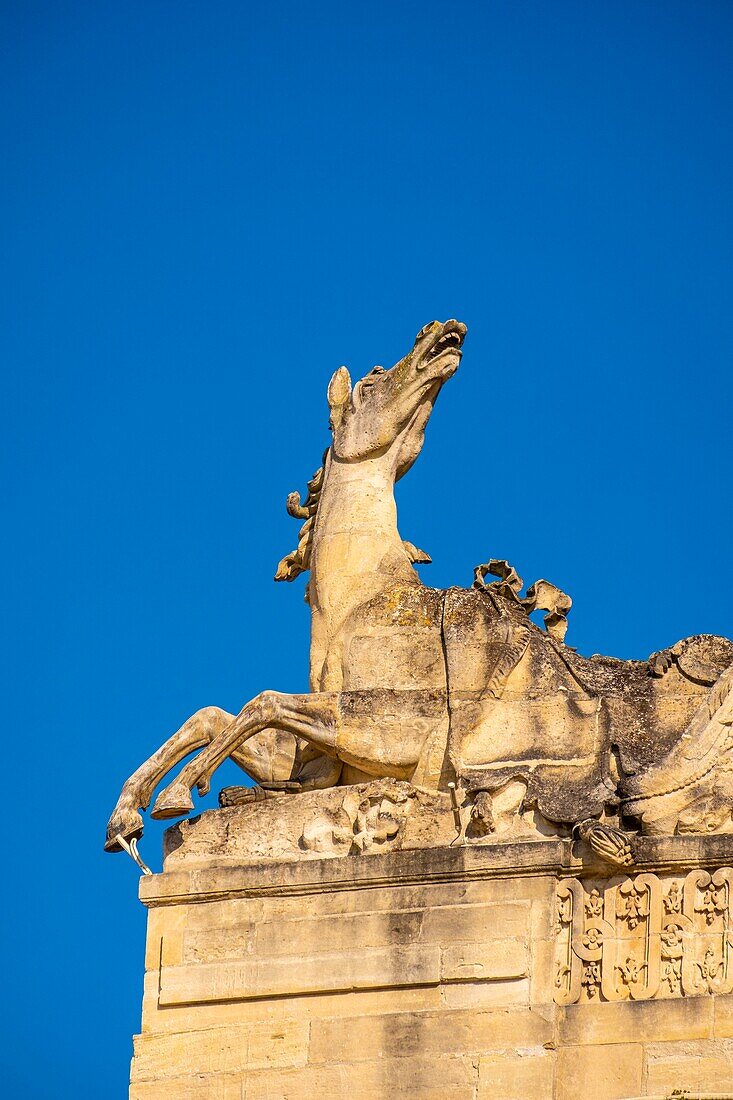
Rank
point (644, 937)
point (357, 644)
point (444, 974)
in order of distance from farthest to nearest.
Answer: point (357, 644) < point (444, 974) < point (644, 937)

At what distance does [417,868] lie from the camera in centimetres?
2533

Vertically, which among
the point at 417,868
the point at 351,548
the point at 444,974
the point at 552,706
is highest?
the point at 351,548

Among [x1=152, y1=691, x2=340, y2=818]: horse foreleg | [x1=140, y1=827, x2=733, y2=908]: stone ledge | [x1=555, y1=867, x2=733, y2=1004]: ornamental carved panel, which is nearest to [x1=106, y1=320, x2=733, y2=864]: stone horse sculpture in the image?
[x1=152, y1=691, x2=340, y2=818]: horse foreleg

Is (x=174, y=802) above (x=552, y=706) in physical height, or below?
below

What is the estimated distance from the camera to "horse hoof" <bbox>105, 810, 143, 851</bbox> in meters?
26.6

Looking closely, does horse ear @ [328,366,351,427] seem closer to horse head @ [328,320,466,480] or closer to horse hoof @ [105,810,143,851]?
horse head @ [328,320,466,480]

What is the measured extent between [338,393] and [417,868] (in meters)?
5.12

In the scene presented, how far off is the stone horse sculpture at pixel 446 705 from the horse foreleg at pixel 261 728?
0.04 feet

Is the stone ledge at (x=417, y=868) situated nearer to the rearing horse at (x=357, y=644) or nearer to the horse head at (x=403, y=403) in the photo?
the rearing horse at (x=357, y=644)

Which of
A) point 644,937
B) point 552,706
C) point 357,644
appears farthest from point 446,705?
point 644,937

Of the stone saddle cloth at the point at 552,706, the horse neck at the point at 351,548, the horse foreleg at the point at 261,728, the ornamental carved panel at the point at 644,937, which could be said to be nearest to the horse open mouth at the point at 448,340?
the horse neck at the point at 351,548

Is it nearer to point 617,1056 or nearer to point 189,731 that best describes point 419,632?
point 189,731

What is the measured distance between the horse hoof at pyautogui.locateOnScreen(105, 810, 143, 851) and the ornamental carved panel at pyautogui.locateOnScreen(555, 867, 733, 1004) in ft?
13.0

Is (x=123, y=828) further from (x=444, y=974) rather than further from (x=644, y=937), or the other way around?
(x=644, y=937)
